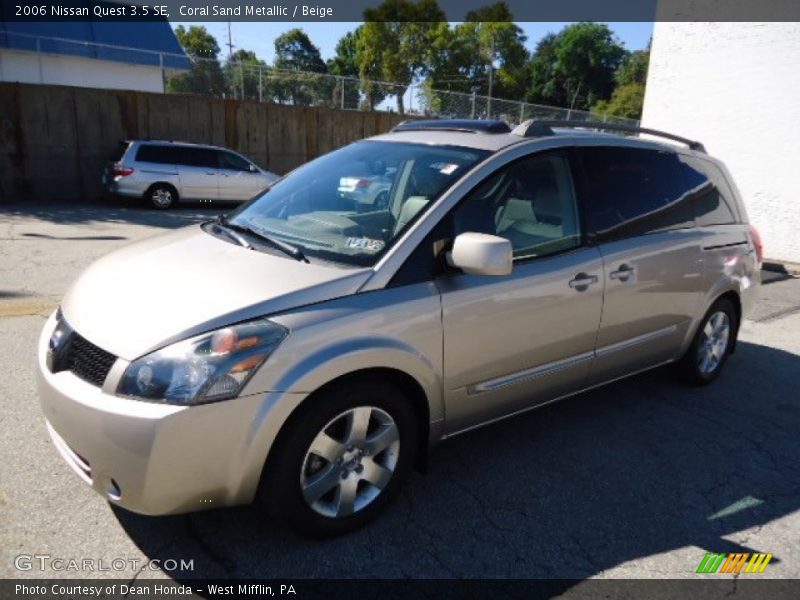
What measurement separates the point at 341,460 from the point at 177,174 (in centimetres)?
1272

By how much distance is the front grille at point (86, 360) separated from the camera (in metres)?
2.43

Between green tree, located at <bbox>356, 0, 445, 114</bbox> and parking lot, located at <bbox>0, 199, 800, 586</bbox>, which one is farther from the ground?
green tree, located at <bbox>356, 0, 445, 114</bbox>

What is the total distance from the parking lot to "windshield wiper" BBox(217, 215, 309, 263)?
121cm

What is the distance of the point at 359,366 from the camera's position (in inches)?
103

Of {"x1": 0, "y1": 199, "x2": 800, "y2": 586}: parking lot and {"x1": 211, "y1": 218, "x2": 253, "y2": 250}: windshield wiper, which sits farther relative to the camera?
{"x1": 211, "y1": 218, "x2": 253, "y2": 250}: windshield wiper

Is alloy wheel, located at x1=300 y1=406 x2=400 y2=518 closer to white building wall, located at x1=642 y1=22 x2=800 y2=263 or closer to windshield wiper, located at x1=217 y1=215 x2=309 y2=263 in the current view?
windshield wiper, located at x1=217 y1=215 x2=309 y2=263

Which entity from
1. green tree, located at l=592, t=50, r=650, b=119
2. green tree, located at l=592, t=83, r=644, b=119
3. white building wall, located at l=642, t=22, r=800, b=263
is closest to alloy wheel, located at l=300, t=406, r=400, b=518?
white building wall, located at l=642, t=22, r=800, b=263

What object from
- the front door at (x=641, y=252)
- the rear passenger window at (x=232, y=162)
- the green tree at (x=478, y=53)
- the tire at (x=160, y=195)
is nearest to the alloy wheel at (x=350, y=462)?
the front door at (x=641, y=252)

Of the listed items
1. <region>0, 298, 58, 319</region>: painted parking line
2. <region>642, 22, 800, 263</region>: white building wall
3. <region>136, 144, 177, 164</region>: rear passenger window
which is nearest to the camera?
<region>0, 298, 58, 319</region>: painted parking line

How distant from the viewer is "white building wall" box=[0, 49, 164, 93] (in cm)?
2308

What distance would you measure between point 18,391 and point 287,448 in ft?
8.06

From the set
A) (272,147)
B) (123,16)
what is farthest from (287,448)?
(123,16)

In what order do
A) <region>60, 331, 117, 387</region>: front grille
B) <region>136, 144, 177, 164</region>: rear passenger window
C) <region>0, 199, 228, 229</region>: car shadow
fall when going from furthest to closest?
<region>136, 144, 177, 164</region>: rear passenger window
<region>0, 199, 228, 229</region>: car shadow
<region>60, 331, 117, 387</region>: front grille

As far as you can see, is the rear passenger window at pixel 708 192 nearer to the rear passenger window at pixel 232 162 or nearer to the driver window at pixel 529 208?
the driver window at pixel 529 208
